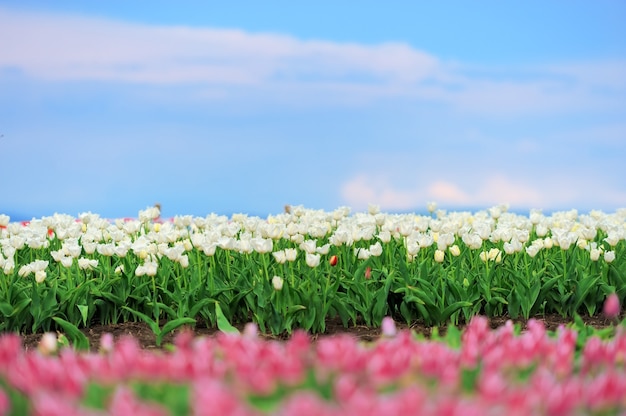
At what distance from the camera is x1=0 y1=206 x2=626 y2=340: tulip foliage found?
24.3 ft

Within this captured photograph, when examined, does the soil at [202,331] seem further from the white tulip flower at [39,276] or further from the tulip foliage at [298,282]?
the white tulip flower at [39,276]

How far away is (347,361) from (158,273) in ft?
16.7

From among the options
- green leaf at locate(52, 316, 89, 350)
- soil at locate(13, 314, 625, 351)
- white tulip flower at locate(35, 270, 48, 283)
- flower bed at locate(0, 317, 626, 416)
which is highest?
flower bed at locate(0, 317, 626, 416)

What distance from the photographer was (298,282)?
25.1ft

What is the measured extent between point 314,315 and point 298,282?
51 centimetres

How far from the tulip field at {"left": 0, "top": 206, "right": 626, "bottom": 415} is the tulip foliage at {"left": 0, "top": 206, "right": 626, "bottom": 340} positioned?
0.07ft

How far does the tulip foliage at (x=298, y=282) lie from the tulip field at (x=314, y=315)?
0.02m

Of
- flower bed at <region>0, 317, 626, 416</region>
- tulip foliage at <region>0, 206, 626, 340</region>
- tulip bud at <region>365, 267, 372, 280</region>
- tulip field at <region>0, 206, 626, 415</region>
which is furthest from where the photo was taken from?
tulip bud at <region>365, 267, 372, 280</region>

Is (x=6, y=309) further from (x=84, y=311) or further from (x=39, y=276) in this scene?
(x=84, y=311)

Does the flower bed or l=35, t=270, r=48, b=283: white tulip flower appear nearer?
the flower bed

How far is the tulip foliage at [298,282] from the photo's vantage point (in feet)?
24.3

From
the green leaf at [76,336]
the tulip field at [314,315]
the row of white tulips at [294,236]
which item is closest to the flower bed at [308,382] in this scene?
the tulip field at [314,315]

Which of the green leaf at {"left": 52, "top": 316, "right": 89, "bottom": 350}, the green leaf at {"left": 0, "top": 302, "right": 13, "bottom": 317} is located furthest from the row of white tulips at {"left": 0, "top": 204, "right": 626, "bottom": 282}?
the green leaf at {"left": 52, "top": 316, "right": 89, "bottom": 350}

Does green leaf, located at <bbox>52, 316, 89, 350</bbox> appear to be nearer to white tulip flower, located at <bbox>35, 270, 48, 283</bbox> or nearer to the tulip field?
the tulip field
